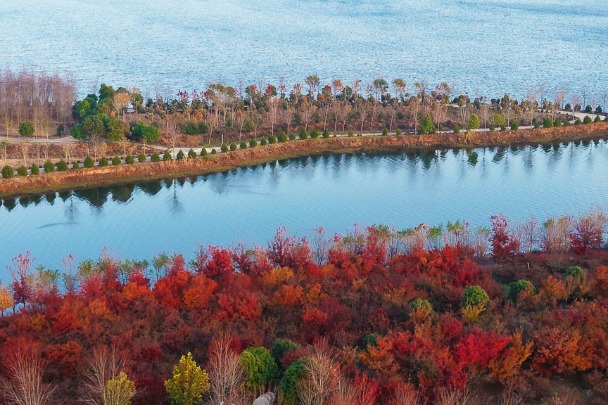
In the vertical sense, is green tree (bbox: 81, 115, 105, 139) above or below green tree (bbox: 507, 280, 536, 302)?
above

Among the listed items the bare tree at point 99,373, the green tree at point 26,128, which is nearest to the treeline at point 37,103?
the green tree at point 26,128

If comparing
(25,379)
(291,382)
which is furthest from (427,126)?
(25,379)

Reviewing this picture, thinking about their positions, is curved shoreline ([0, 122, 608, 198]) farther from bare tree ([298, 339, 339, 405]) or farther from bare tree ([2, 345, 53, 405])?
bare tree ([298, 339, 339, 405])

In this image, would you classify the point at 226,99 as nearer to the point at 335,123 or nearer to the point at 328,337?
the point at 335,123

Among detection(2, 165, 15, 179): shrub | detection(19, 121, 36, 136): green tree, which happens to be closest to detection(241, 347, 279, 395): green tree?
detection(2, 165, 15, 179): shrub

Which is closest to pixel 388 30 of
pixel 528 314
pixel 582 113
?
pixel 582 113

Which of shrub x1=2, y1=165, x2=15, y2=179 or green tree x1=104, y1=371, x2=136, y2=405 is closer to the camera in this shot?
green tree x1=104, y1=371, x2=136, y2=405
